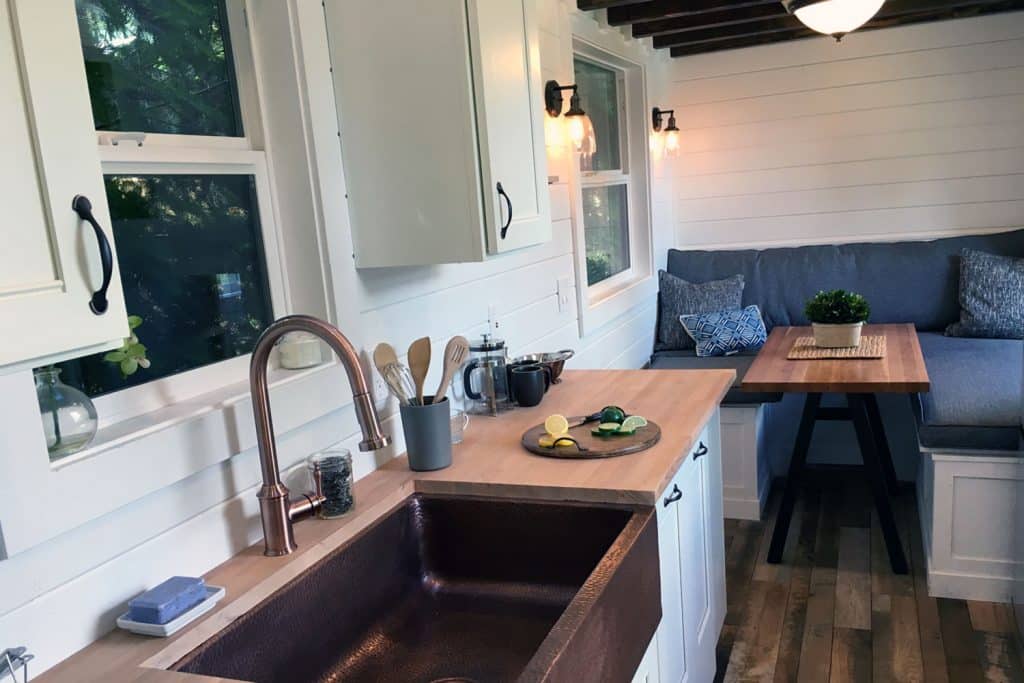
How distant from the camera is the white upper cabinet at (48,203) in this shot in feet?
2.58

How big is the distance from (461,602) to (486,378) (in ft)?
2.20

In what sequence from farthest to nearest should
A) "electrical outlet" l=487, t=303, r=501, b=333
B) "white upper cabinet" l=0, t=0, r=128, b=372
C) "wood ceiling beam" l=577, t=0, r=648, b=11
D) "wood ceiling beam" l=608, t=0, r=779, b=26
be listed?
"wood ceiling beam" l=608, t=0, r=779, b=26
"wood ceiling beam" l=577, t=0, r=648, b=11
"electrical outlet" l=487, t=303, r=501, b=333
"white upper cabinet" l=0, t=0, r=128, b=372

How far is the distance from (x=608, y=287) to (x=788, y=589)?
5.08 ft

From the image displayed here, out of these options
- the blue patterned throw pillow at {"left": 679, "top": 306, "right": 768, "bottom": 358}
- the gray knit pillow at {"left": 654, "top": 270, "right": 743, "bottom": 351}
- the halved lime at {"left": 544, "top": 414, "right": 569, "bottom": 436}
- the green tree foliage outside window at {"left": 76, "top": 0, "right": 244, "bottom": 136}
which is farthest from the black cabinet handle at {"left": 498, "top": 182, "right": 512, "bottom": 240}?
the gray knit pillow at {"left": 654, "top": 270, "right": 743, "bottom": 351}

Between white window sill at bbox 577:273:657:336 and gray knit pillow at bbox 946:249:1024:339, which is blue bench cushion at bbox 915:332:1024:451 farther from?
white window sill at bbox 577:273:657:336

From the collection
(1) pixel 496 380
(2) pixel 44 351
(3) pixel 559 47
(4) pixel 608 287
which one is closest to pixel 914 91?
(4) pixel 608 287

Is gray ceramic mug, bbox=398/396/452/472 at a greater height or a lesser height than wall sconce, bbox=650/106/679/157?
lesser

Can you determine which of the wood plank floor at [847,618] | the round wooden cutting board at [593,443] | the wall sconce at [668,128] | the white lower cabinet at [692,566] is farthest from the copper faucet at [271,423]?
the wall sconce at [668,128]

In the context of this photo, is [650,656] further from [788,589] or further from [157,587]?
[788,589]

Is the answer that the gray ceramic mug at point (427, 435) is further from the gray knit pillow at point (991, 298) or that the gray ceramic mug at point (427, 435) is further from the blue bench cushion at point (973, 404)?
the gray knit pillow at point (991, 298)

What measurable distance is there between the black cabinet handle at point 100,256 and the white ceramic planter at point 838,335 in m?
2.96

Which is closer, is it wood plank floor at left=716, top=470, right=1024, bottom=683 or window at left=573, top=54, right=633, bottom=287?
wood plank floor at left=716, top=470, right=1024, bottom=683

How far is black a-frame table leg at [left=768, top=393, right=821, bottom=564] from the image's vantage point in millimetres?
3131

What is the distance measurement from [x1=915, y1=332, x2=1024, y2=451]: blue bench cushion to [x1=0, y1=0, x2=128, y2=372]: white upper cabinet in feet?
8.46
